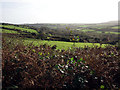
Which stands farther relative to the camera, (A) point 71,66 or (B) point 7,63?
(A) point 71,66

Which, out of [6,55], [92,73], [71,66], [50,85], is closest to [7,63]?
[6,55]

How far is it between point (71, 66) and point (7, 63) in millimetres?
1798

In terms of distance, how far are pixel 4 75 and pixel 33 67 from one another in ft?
2.53

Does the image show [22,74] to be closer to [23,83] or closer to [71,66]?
[23,83]

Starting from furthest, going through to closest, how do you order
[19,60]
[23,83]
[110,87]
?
[19,60] < [110,87] < [23,83]

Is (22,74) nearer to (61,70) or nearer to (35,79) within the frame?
(35,79)

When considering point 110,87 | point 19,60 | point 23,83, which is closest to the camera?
point 23,83

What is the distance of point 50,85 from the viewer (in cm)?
319

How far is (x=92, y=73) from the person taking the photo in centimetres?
374

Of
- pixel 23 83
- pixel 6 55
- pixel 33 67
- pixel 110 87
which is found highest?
pixel 6 55

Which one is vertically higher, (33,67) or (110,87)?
(33,67)

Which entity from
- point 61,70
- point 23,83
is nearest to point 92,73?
point 61,70

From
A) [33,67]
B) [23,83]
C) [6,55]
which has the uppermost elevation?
[6,55]

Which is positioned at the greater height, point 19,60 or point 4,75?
point 19,60
